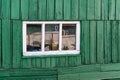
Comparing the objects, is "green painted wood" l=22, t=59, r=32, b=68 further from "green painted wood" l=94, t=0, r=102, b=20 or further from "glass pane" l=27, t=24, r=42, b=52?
"green painted wood" l=94, t=0, r=102, b=20

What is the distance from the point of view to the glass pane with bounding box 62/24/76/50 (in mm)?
7828

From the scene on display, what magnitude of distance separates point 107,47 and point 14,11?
245 cm

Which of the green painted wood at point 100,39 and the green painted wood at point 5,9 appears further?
the green painted wood at point 100,39

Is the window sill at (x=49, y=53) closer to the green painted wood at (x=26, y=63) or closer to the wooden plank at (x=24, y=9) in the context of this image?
the green painted wood at (x=26, y=63)

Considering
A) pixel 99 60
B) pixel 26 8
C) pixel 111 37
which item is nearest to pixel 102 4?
pixel 111 37

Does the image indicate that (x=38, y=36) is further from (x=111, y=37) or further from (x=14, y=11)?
(x=111, y=37)

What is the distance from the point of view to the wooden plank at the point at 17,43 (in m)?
7.36

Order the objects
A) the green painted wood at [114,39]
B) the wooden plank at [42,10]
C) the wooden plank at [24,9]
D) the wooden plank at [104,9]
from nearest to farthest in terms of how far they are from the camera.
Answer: the wooden plank at [24,9] < the wooden plank at [42,10] < the wooden plank at [104,9] < the green painted wood at [114,39]

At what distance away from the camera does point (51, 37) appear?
7734 millimetres

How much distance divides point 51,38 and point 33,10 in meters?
0.80

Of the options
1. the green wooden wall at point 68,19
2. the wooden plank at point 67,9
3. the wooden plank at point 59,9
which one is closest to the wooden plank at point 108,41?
the green wooden wall at point 68,19

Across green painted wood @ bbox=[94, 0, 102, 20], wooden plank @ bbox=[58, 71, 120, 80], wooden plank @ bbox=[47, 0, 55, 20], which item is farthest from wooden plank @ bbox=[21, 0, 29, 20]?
green painted wood @ bbox=[94, 0, 102, 20]

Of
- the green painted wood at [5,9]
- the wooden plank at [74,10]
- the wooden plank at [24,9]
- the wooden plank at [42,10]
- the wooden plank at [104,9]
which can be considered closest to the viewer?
the green painted wood at [5,9]

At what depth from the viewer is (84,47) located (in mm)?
7922
